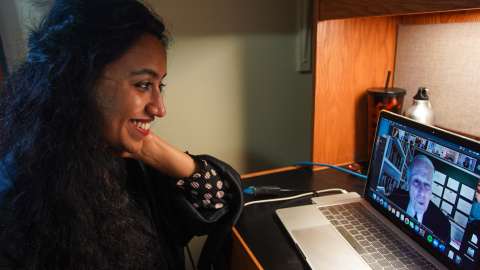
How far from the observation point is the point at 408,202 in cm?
80

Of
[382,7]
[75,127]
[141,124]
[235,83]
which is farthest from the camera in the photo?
[235,83]

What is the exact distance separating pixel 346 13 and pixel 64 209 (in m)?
0.89

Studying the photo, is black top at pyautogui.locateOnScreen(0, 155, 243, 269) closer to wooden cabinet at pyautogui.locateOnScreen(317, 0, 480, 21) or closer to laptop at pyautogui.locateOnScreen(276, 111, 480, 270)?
laptop at pyautogui.locateOnScreen(276, 111, 480, 270)

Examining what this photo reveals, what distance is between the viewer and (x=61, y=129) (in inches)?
27.3

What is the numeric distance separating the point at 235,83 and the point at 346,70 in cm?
51

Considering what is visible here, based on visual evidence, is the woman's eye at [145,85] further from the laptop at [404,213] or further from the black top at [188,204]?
the laptop at [404,213]

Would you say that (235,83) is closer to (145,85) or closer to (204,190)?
(204,190)

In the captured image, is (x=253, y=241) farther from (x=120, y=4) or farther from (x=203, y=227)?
(x=120, y=4)

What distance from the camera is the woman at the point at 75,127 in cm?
68

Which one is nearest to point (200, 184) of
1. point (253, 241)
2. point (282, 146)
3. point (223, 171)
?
point (223, 171)

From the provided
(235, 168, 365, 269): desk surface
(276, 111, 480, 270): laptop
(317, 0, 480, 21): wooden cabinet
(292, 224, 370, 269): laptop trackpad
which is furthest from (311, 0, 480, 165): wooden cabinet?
(292, 224, 370, 269): laptop trackpad

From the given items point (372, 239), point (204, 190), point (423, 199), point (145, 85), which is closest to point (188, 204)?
point (204, 190)

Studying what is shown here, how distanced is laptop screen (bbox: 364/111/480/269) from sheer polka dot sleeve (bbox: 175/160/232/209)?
411 millimetres

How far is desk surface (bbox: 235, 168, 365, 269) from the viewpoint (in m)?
0.80
